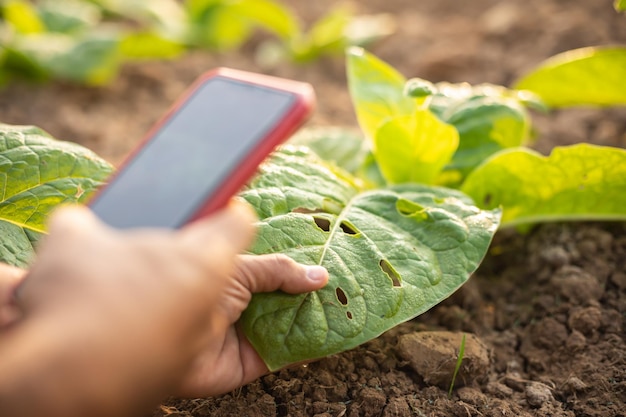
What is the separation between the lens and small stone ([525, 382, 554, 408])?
4.45ft

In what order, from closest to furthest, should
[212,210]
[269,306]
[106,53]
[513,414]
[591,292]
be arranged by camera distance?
1. [212,210]
2. [269,306]
3. [513,414]
4. [591,292]
5. [106,53]

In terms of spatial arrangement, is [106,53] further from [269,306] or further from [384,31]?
[269,306]

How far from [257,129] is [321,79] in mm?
2456

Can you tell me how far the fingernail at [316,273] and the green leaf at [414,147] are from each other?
580 millimetres

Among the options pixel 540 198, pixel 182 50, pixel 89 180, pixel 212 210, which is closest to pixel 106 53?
pixel 182 50

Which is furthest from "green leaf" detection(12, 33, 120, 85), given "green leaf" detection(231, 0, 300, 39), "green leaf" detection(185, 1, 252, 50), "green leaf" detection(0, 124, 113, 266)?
"green leaf" detection(0, 124, 113, 266)

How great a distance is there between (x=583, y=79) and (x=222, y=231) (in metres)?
1.61

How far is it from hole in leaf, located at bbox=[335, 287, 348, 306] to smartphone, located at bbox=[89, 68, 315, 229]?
17.8 inches

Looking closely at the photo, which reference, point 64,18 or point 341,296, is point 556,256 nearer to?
point 341,296

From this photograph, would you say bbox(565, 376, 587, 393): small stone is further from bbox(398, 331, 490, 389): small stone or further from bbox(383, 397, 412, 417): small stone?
bbox(383, 397, 412, 417): small stone

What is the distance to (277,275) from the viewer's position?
1.17 metres

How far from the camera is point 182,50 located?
11.4 feet

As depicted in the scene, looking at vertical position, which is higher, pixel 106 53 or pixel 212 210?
pixel 212 210

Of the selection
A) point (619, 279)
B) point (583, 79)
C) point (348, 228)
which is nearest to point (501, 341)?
point (619, 279)
